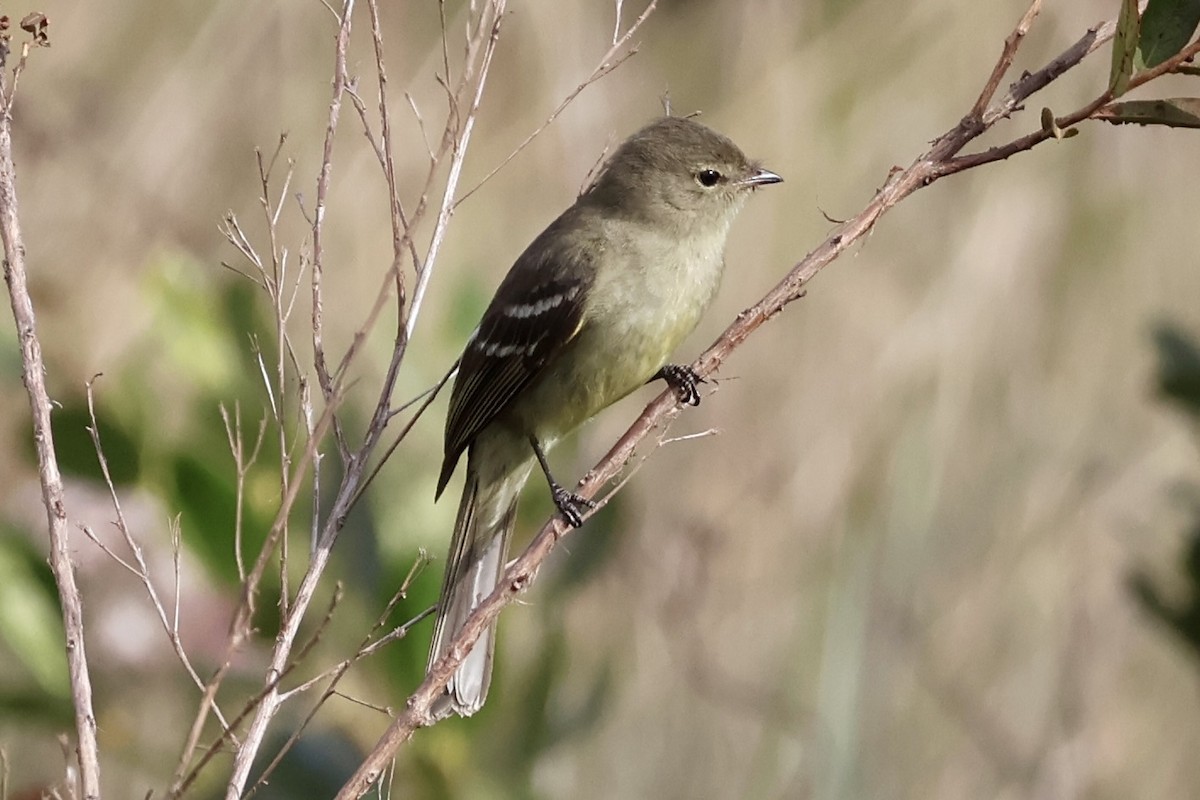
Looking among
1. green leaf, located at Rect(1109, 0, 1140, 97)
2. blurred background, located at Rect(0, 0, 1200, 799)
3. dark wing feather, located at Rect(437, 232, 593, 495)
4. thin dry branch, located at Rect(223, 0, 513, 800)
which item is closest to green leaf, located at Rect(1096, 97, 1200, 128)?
green leaf, located at Rect(1109, 0, 1140, 97)

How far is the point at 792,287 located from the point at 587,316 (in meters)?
1.46

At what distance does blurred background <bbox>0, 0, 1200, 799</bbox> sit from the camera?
12.2ft

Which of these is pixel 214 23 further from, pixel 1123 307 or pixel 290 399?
pixel 1123 307

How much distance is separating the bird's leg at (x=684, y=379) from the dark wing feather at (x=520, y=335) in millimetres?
255

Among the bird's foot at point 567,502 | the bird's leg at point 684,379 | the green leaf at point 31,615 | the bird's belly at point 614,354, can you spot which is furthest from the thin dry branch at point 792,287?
the green leaf at point 31,615

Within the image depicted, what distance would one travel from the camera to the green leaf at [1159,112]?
1964 millimetres

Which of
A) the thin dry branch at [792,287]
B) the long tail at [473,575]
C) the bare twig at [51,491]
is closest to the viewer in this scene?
the bare twig at [51,491]

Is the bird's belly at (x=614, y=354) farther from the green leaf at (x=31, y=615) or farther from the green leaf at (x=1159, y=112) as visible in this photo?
the green leaf at (x=1159, y=112)

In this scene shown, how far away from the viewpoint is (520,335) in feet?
12.6

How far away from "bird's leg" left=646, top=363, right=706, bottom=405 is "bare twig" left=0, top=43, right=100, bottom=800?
57.8 inches

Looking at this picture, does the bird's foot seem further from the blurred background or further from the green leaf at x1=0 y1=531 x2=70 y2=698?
the green leaf at x1=0 y1=531 x2=70 y2=698

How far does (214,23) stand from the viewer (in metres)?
5.09

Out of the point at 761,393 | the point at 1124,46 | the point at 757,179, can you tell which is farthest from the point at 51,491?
the point at 761,393

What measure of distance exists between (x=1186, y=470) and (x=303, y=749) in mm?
3019
